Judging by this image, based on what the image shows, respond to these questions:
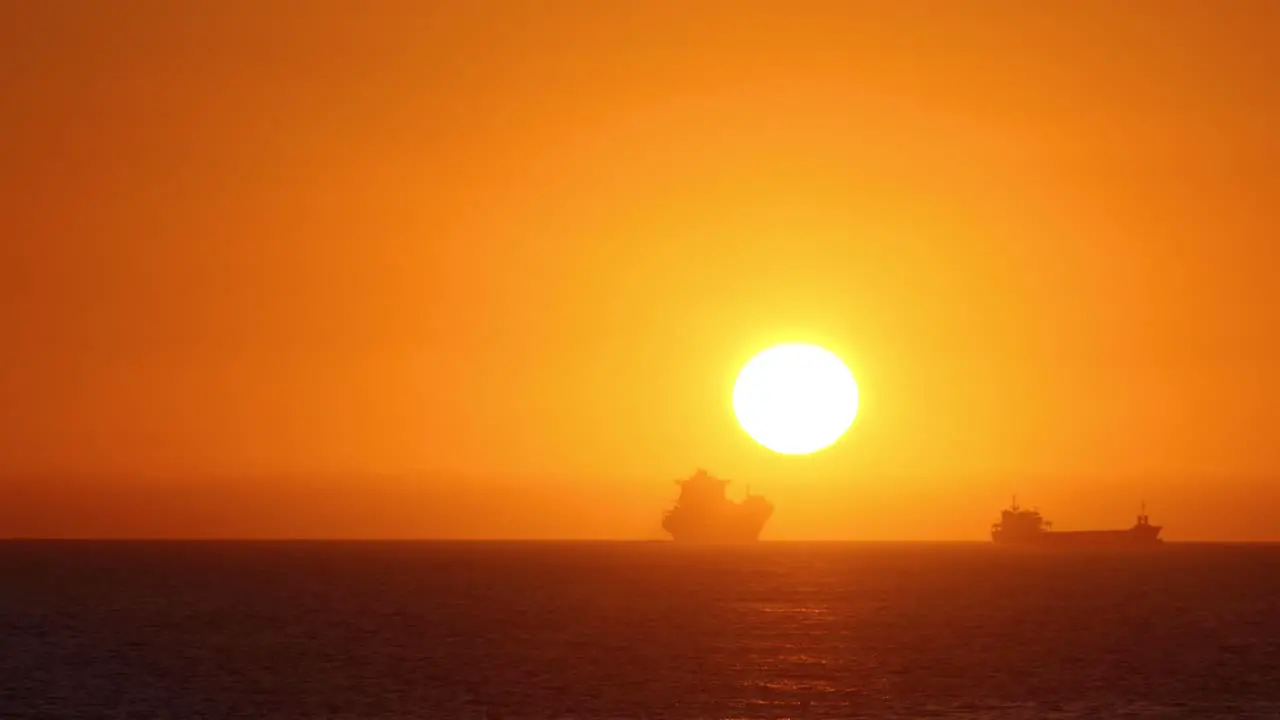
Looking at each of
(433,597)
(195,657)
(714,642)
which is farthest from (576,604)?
(195,657)

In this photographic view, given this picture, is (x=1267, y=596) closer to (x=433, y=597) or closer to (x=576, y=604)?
(x=576, y=604)

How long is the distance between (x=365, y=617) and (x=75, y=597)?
4393cm

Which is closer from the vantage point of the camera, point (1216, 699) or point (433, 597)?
point (1216, 699)

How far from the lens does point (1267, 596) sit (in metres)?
164

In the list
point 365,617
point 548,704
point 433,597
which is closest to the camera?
point 548,704

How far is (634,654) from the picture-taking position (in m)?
92.4

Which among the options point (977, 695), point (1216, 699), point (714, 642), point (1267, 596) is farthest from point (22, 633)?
point (1267, 596)

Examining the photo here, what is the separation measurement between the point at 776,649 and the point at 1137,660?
824 inches

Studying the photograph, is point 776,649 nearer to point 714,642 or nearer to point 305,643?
point 714,642

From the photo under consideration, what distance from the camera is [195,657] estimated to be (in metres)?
89.3

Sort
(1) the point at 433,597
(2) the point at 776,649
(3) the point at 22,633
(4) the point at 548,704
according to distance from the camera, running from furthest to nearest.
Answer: (1) the point at 433,597
(3) the point at 22,633
(2) the point at 776,649
(4) the point at 548,704

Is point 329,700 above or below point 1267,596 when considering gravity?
below

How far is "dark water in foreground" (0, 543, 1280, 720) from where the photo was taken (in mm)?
67438

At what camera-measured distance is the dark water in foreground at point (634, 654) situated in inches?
2655
